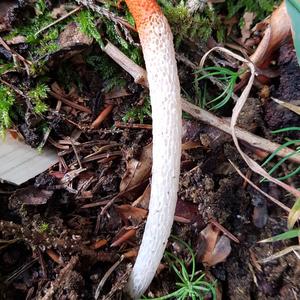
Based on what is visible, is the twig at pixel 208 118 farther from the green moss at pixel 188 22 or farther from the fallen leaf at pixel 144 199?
the fallen leaf at pixel 144 199

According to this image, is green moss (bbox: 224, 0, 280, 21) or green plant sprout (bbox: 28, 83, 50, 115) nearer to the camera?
green plant sprout (bbox: 28, 83, 50, 115)

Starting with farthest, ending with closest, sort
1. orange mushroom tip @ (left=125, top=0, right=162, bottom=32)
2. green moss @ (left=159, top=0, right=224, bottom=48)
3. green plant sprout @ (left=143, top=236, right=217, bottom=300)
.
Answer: green moss @ (left=159, top=0, right=224, bottom=48) < green plant sprout @ (left=143, top=236, right=217, bottom=300) < orange mushroom tip @ (left=125, top=0, right=162, bottom=32)

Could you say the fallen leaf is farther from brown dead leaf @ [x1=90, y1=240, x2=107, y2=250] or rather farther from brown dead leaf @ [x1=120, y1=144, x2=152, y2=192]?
brown dead leaf @ [x1=90, y1=240, x2=107, y2=250]

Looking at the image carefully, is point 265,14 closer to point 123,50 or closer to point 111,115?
point 123,50

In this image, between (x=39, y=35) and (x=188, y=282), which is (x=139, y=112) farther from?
(x=188, y=282)

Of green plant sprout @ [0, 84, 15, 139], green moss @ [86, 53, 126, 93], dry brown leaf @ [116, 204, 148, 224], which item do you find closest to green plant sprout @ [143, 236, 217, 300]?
dry brown leaf @ [116, 204, 148, 224]

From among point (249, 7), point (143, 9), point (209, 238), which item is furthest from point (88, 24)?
point (209, 238)

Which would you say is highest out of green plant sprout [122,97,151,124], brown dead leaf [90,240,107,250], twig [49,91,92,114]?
twig [49,91,92,114]
